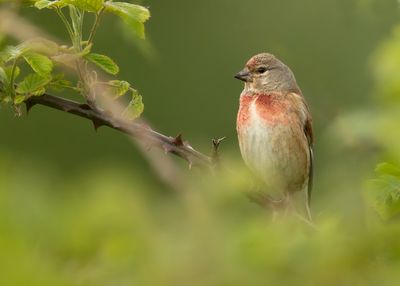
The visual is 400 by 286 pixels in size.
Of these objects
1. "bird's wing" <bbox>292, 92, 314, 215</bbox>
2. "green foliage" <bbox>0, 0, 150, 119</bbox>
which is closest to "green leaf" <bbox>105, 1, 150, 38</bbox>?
"green foliage" <bbox>0, 0, 150, 119</bbox>

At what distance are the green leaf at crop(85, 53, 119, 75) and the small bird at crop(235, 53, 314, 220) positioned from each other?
3269 millimetres

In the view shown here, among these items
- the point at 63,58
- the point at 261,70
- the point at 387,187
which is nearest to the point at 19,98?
the point at 63,58

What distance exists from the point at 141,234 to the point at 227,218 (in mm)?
136

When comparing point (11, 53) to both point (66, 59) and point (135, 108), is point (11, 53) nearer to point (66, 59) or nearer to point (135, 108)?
point (66, 59)

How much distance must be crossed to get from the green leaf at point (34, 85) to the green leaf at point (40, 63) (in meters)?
0.08

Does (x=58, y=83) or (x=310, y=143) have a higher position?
(x=310, y=143)

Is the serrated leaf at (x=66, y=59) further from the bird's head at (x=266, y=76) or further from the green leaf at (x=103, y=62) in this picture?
the bird's head at (x=266, y=76)

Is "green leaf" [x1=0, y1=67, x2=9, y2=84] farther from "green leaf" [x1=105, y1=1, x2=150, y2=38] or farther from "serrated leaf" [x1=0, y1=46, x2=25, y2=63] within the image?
"green leaf" [x1=105, y1=1, x2=150, y2=38]

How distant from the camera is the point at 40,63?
246 centimetres

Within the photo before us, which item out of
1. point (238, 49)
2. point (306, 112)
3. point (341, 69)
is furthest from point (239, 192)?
point (238, 49)

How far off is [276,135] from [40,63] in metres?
3.63

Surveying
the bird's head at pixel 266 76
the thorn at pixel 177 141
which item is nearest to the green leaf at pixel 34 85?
the thorn at pixel 177 141

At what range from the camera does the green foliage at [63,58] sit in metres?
2.46

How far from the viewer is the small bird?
592 cm
